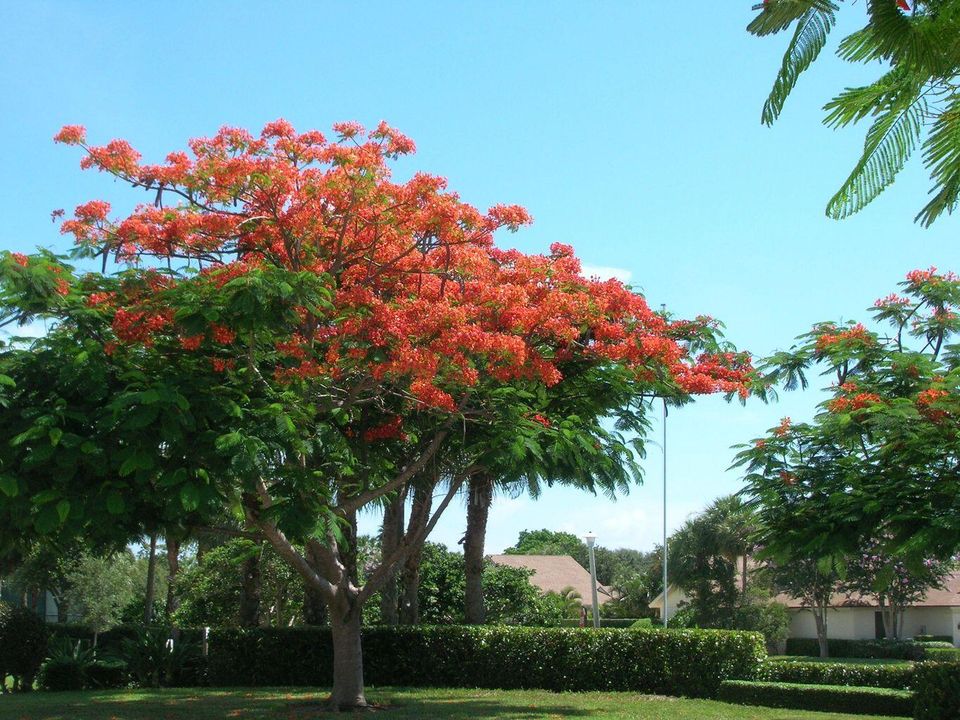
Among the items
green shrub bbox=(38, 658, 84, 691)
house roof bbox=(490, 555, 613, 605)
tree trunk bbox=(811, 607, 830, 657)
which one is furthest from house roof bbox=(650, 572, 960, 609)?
green shrub bbox=(38, 658, 84, 691)

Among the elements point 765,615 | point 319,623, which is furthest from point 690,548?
point 319,623

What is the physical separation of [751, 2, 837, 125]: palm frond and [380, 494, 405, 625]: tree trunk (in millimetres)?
18039

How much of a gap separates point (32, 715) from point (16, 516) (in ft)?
19.1

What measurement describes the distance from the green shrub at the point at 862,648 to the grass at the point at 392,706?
2367 centimetres

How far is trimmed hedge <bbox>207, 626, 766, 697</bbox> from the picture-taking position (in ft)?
69.5

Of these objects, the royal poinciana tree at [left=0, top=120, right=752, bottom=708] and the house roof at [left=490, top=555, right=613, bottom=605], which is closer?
the royal poinciana tree at [left=0, top=120, right=752, bottom=708]

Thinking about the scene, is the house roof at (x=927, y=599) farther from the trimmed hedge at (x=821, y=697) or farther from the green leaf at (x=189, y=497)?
the green leaf at (x=189, y=497)

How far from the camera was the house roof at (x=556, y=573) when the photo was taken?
54.0 m

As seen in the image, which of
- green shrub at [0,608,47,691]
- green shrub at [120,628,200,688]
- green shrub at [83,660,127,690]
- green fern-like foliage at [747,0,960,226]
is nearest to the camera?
green fern-like foliage at [747,0,960,226]

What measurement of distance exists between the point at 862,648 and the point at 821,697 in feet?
87.9

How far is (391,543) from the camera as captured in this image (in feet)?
75.9

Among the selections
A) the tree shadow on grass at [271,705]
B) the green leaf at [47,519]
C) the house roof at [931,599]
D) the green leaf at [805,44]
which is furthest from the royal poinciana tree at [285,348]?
the house roof at [931,599]

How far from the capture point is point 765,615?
42156mm

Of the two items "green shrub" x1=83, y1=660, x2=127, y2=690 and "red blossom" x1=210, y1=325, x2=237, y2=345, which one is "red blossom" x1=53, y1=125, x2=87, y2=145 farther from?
"green shrub" x1=83, y1=660, x2=127, y2=690
